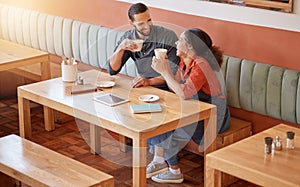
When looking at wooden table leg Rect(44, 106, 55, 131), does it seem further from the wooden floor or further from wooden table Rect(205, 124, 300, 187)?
wooden table Rect(205, 124, 300, 187)

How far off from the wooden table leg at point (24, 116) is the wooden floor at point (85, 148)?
343 millimetres

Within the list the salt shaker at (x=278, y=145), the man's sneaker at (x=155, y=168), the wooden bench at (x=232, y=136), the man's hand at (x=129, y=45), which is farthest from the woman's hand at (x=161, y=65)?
the salt shaker at (x=278, y=145)

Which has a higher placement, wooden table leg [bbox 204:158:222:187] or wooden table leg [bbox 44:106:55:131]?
wooden table leg [bbox 204:158:222:187]

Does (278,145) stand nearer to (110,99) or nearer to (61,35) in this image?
(110,99)

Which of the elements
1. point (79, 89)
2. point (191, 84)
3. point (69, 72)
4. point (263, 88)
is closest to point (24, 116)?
point (69, 72)

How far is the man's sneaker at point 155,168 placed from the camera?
4909mm

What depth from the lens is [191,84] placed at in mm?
4578

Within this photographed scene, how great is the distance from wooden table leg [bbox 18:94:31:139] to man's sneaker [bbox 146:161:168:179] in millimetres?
1015

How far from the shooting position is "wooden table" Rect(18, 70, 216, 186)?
4070 millimetres

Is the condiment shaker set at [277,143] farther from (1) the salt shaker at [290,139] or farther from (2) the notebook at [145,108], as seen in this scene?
(2) the notebook at [145,108]

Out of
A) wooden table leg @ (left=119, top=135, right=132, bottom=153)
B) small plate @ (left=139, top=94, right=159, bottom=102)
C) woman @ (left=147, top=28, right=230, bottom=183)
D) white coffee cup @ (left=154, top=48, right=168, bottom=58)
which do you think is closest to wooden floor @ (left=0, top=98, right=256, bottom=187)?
wooden table leg @ (left=119, top=135, right=132, bottom=153)

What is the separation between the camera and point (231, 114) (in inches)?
208

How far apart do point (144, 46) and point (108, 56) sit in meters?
1.02

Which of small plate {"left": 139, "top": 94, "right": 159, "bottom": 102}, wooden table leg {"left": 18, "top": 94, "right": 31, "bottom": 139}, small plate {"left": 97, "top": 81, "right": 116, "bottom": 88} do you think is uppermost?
small plate {"left": 97, "top": 81, "right": 116, "bottom": 88}
